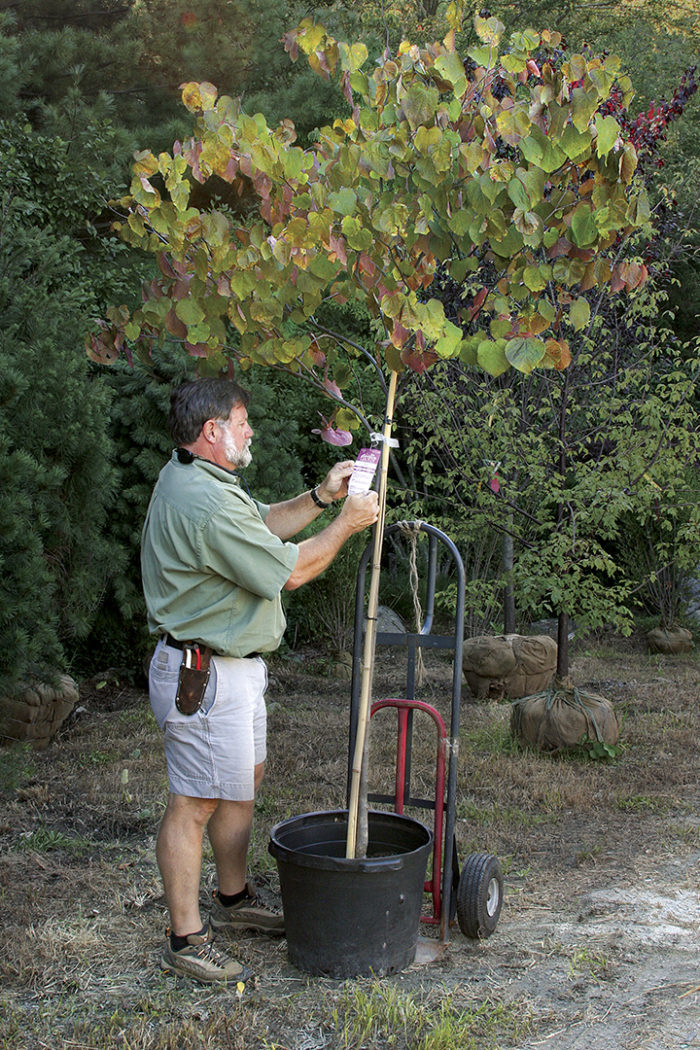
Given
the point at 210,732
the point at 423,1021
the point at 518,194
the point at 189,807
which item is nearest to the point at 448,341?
the point at 518,194

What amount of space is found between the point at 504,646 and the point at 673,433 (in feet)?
6.64


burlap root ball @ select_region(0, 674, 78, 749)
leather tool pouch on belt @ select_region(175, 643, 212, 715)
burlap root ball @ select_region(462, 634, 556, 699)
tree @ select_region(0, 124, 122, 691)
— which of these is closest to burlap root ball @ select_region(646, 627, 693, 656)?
burlap root ball @ select_region(462, 634, 556, 699)

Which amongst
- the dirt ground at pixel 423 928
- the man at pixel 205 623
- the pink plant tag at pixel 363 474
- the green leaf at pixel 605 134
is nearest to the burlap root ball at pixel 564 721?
the dirt ground at pixel 423 928

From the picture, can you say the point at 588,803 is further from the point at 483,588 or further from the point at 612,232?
the point at 612,232

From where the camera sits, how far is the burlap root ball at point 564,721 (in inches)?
224

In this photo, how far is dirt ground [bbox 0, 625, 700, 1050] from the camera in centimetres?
281

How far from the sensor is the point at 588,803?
16.3 ft

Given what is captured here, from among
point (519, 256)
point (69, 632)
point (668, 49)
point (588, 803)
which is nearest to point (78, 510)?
point (69, 632)

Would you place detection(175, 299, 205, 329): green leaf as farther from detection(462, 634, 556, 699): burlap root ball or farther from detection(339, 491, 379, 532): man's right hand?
detection(462, 634, 556, 699): burlap root ball

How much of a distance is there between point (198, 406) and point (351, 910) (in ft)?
5.12

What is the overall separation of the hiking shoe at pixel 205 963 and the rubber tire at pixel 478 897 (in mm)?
708

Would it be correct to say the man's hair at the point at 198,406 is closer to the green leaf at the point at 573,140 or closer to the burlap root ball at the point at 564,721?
the green leaf at the point at 573,140

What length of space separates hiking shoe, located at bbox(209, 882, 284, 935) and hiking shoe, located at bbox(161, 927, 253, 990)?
0.27m

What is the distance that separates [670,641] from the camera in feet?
32.1
